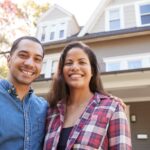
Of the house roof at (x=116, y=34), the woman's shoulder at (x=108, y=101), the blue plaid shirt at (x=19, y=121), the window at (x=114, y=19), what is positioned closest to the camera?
the blue plaid shirt at (x=19, y=121)

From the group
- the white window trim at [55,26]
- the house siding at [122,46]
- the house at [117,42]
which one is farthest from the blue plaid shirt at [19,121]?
the white window trim at [55,26]

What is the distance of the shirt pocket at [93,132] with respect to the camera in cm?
196

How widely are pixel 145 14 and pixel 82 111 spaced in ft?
32.7

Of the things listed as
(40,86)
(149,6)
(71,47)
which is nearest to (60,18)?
(149,6)

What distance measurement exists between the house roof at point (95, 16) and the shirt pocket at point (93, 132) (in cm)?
1017

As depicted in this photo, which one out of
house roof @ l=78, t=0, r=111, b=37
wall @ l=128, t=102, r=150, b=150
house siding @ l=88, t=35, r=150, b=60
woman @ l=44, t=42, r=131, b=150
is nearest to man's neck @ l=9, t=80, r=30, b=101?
woman @ l=44, t=42, r=131, b=150

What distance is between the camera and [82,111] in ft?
7.39

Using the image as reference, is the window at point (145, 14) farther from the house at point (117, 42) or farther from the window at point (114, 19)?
the window at point (114, 19)

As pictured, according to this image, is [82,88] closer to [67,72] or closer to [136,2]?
[67,72]

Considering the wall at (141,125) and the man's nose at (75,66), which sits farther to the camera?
the wall at (141,125)

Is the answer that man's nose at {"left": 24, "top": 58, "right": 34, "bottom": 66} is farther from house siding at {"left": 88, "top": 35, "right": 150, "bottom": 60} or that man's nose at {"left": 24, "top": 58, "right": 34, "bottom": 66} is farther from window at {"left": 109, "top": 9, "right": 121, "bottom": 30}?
window at {"left": 109, "top": 9, "right": 121, "bottom": 30}

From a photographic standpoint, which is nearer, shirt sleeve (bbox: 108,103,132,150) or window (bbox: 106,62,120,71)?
shirt sleeve (bbox: 108,103,132,150)

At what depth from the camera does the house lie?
25.5 ft

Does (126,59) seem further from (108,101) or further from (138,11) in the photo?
(108,101)
